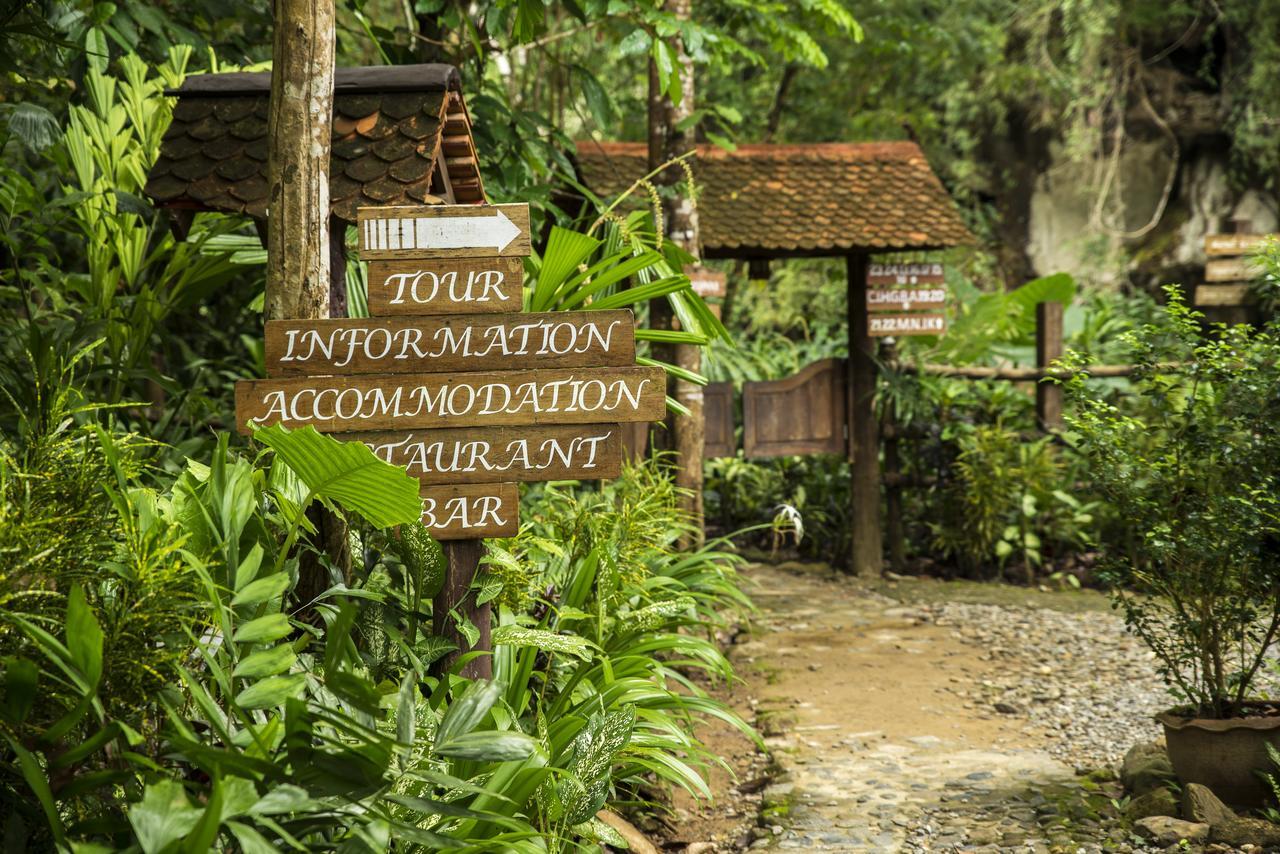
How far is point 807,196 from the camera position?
24.8 feet

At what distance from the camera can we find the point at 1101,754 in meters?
4.19

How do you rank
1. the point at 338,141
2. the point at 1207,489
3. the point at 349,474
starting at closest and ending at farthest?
1. the point at 349,474
2. the point at 338,141
3. the point at 1207,489

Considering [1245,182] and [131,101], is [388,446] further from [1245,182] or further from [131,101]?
[1245,182]

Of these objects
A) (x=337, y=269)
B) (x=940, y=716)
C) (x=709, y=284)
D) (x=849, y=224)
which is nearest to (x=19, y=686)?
(x=337, y=269)

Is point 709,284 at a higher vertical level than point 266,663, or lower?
higher

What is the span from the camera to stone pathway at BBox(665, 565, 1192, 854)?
3523 millimetres

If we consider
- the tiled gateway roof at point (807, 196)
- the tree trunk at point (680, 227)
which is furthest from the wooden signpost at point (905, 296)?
the tree trunk at point (680, 227)

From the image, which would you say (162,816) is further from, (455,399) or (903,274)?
(903,274)

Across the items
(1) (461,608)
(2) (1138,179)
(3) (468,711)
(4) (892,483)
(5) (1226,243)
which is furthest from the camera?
(2) (1138,179)

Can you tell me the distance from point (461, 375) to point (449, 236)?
0.36 meters

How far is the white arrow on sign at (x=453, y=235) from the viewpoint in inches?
111

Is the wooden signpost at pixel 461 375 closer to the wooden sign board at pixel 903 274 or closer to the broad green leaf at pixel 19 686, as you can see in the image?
the broad green leaf at pixel 19 686

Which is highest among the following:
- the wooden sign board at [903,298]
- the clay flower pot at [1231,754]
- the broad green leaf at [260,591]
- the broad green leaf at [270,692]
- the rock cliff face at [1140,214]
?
the rock cliff face at [1140,214]

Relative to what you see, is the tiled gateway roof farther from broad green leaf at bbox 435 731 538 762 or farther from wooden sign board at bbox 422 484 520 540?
broad green leaf at bbox 435 731 538 762
